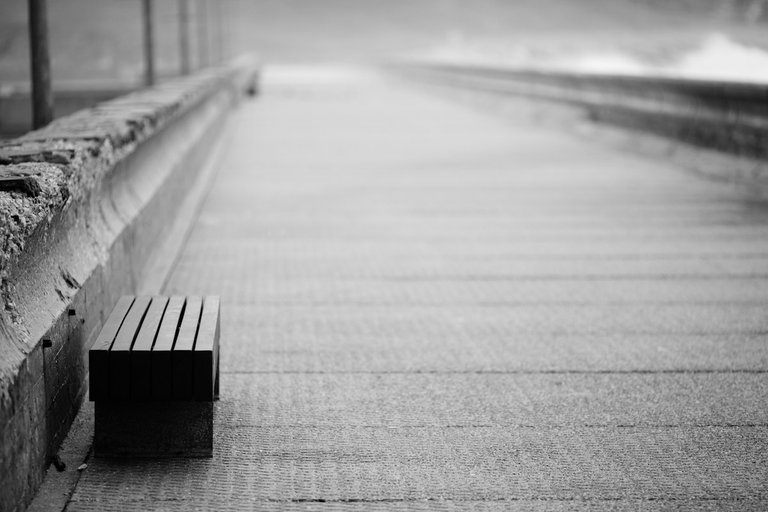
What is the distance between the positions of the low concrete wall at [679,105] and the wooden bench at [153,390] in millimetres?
7528

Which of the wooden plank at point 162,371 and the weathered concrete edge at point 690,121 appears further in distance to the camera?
the weathered concrete edge at point 690,121

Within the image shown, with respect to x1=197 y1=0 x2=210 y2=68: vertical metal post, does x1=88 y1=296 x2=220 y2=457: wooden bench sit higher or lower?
lower

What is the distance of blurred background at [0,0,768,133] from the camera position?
11.5 metres

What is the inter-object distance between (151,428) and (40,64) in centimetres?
277

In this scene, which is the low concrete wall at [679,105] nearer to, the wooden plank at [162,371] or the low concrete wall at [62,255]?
the low concrete wall at [62,255]

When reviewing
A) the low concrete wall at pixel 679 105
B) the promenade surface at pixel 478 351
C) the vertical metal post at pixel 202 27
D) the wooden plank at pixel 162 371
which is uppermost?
the vertical metal post at pixel 202 27

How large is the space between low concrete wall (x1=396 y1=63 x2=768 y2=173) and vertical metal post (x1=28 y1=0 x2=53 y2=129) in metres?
6.65

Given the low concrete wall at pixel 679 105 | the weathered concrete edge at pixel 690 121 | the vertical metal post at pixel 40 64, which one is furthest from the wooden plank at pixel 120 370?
the low concrete wall at pixel 679 105

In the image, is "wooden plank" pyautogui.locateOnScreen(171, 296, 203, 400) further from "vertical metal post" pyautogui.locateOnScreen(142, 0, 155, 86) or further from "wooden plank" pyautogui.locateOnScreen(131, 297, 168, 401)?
"vertical metal post" pyautogui.locateOnScreen(142, 0, 155, 86)

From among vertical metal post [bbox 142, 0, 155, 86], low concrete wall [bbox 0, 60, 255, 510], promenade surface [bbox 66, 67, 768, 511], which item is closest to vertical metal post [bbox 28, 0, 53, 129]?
low concrete wall [bbox 0, 60, 255, 510]

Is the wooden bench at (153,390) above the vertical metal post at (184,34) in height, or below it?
below

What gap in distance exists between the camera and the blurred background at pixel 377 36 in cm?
1153

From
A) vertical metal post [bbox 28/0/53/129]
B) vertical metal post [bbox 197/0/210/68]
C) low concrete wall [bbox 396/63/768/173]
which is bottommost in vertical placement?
low concrete wall [bbox 396/63/768/173]

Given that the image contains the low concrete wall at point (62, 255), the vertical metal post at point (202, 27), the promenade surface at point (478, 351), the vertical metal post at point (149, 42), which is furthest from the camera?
the vertical metal post at point (202, 27)
